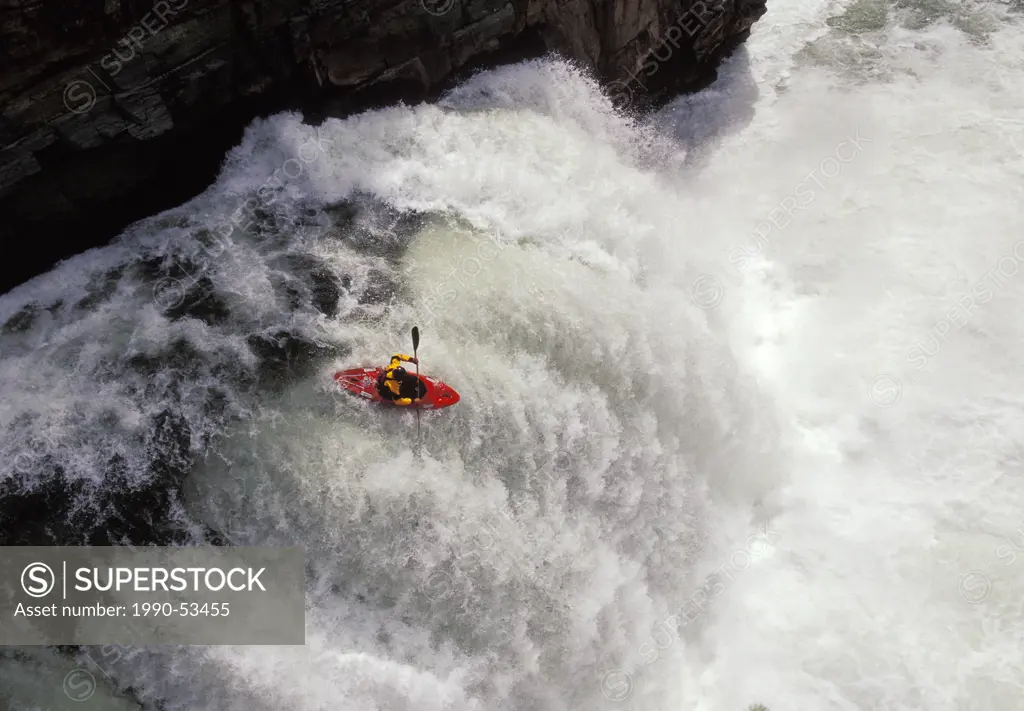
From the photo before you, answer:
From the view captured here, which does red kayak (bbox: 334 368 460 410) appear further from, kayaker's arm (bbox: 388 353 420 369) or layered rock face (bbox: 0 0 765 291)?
layered rock face (bbox: 0 0 765 291)

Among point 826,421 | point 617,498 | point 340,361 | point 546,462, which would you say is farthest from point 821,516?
point 340,361

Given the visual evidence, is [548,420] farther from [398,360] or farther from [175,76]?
[175,76]

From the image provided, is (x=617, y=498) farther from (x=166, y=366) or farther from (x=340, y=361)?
(x=166, y=366)

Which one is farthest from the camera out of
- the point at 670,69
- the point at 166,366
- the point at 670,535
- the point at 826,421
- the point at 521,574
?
the point at 670,69

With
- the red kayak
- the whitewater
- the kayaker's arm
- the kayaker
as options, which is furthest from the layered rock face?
the kayaker

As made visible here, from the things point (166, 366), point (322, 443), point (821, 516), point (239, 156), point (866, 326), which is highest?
point (239, 156)

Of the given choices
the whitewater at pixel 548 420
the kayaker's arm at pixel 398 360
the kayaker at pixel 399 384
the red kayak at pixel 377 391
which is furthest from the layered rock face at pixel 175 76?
the kayaker at pixel 399 384
